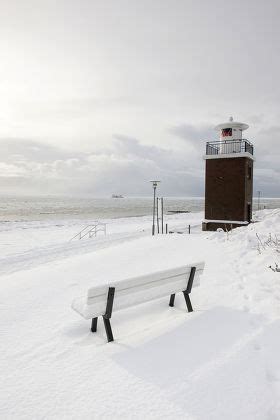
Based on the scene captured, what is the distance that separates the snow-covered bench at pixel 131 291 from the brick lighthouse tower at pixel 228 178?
16.0 metres

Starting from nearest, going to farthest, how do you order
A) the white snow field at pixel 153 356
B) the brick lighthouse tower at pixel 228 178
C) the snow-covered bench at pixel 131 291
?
the white snow field at pixel 153 356
the snow-covered bench at pixel 131 291
the brick lighthouse tower at pixel 228 178

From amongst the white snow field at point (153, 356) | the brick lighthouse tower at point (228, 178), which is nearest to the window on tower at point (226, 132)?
the brick lighthouse tower at point (228, 178)

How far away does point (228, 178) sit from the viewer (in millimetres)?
20359

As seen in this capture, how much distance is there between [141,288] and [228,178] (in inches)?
→ 686

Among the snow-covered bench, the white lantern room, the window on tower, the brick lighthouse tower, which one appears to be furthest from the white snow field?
the window on tower

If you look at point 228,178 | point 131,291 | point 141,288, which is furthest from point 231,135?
point 131,291

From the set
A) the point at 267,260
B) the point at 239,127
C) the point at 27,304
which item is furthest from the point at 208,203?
the point at 27,304

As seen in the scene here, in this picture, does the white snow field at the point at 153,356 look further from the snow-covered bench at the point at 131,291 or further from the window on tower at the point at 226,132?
the window on tower at the point at 226,132

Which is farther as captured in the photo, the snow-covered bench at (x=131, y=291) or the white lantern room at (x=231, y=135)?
the white lantern room at (x=231, y=135)

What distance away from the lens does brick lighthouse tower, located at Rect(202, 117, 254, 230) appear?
20.1 metres

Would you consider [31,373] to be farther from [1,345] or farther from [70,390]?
[1,345]

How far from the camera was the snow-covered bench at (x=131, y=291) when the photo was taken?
393cm

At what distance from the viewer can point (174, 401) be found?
2756 mm

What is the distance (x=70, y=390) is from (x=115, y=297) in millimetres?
1289
